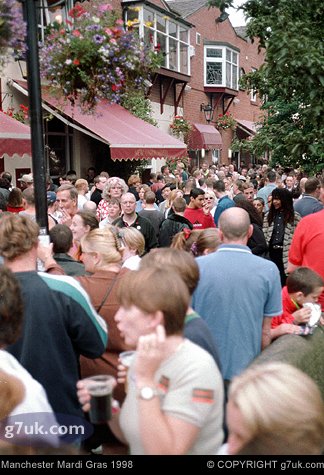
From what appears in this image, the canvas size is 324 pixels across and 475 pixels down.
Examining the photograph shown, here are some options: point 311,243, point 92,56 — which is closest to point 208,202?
point 92,56

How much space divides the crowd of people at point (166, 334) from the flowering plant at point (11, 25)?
1.38m

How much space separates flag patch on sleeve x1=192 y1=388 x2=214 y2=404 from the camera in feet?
6.15

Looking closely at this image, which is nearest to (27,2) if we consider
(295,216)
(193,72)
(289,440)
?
(289,440)

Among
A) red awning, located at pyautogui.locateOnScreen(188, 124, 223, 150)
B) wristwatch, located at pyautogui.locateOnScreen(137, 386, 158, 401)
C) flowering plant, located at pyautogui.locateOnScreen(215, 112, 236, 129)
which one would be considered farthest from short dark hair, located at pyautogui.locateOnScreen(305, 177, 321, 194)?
flowering plant, located at pyautogui.locateOnScreen(215, 112, 236, 129)

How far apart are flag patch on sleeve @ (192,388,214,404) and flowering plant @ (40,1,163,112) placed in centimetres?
520

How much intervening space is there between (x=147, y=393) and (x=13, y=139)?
9.46 m

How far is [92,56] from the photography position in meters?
6.46

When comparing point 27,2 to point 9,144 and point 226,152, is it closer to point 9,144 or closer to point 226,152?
point 9,144

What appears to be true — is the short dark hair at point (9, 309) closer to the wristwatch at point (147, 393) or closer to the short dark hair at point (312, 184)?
the wristwatch at point (147, 393)

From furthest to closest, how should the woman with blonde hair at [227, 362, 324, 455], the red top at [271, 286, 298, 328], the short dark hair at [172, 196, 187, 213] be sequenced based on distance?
the short dark hair at [172, 196, 187, 213], the red top at [271, 286, 298, 328], the woman with blonde hair at [227, 362, 324, 455]

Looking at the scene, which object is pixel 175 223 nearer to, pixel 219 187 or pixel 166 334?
pixel 219 187

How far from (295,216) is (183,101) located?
19462mm

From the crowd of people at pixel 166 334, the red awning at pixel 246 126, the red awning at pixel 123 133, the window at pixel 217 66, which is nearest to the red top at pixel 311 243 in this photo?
the crowd of people at pixel 166 334

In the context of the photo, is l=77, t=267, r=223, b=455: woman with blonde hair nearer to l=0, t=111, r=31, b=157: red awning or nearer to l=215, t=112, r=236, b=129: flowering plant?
l=0, t=111, r=31, b=157: red awning
